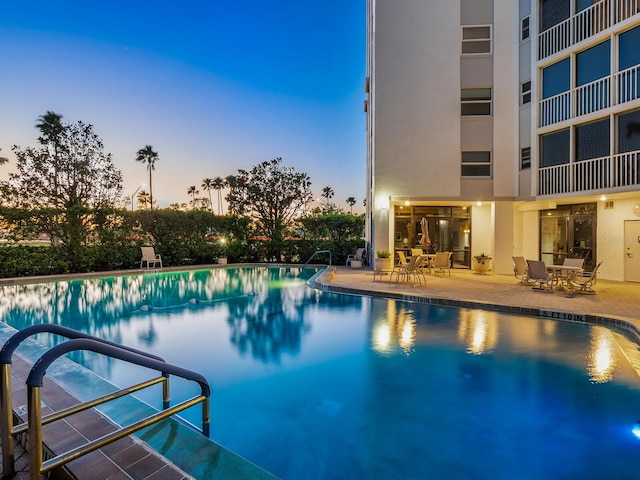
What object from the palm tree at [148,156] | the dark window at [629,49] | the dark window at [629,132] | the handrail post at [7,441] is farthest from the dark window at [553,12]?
the palm tree at [148,156]

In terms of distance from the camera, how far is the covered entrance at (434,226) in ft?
55.1

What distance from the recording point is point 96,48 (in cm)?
1466

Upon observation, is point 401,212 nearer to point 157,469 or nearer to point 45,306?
point 45,306

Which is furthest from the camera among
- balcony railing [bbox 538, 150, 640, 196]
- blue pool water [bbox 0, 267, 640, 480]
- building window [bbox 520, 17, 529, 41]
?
building window [bbox 520, 17, 529, 41]

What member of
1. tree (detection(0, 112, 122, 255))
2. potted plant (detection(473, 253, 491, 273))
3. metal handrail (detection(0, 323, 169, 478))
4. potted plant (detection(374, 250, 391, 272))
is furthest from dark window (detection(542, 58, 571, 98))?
tree (detection(0, 112, 122, 255))

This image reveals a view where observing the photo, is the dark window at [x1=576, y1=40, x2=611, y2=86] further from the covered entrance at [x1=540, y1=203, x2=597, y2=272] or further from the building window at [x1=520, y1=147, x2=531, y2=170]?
the covered entrance at [x1=540, y1=203, x2=597, y2=272]

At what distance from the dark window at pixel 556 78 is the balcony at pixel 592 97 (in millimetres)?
270

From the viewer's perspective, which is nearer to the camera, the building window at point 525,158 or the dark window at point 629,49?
the dark window at point 629,49

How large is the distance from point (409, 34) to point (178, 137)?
1550 centimetres

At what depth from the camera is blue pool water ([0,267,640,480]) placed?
3.29 metres

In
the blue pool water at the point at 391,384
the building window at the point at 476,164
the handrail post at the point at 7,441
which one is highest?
the building window at the point at 476,164

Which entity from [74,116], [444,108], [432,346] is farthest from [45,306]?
[444,108]

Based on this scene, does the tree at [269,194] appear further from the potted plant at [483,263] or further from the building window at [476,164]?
the potted plant at [483,263]

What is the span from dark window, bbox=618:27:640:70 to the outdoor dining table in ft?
23.3
